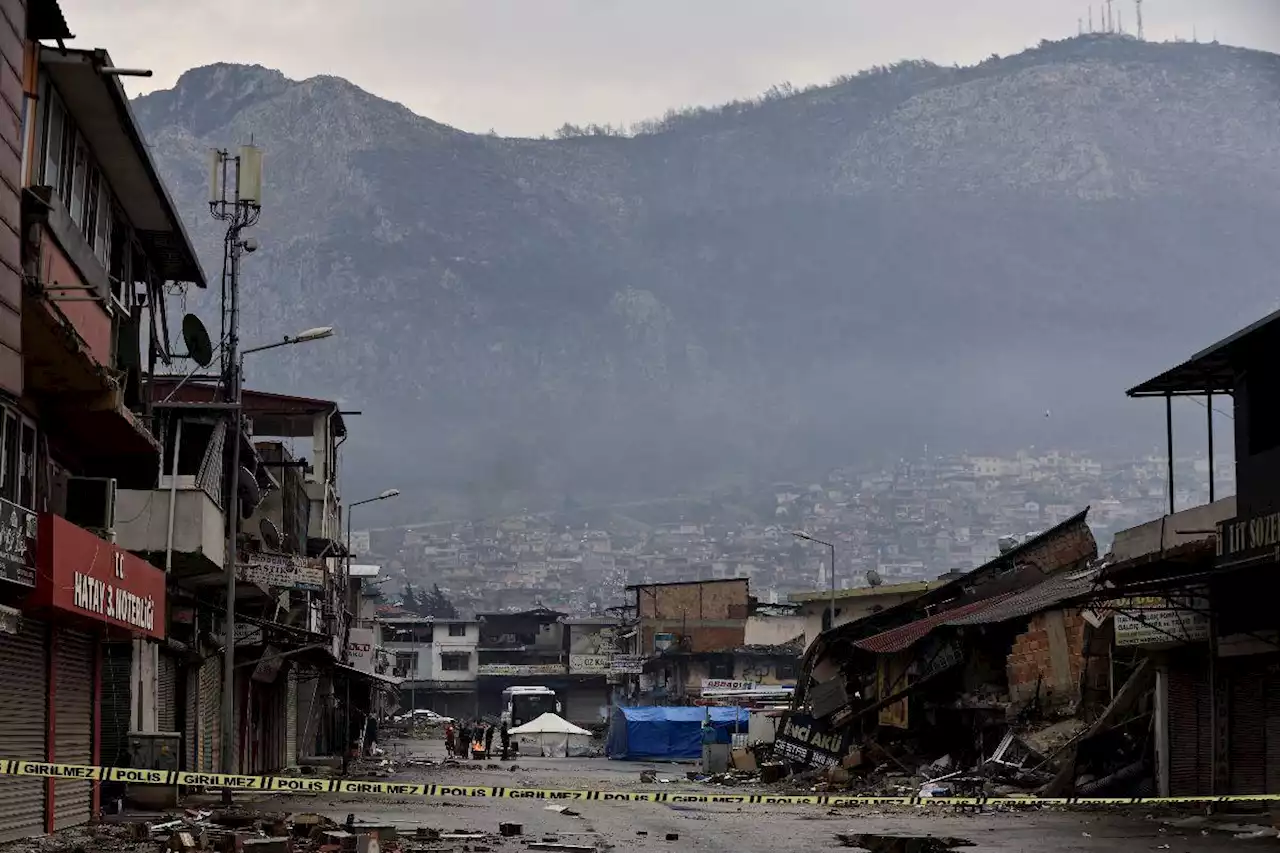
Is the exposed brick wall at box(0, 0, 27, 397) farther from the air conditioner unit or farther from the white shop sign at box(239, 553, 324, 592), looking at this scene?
the white shop sign at box(239, 553, 324, 592)

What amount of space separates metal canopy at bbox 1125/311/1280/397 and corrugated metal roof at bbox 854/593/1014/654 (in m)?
17.0

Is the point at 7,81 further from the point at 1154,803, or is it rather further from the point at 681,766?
the point at 681,766

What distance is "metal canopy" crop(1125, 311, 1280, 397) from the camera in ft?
102

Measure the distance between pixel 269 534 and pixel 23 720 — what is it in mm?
29061

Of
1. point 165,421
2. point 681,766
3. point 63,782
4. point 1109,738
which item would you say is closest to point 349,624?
point 681,766

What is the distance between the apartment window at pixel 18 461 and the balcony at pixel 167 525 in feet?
20.8

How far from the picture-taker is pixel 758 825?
100ft

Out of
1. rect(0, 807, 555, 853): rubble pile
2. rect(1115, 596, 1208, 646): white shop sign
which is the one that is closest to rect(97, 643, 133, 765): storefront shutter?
rect(0, 807, 555, 853): rubble pile

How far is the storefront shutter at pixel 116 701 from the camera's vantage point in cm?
3462

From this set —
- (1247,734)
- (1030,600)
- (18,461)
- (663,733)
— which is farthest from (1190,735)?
(663,733)

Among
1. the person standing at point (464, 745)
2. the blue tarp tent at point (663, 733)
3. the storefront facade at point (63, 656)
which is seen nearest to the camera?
the storefront facade at point (63, 656)

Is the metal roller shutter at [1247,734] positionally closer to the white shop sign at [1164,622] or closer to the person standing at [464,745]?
the white shop sign at [1164,622]

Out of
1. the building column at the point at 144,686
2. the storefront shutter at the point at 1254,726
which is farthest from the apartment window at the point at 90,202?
the storefront shutter at the point at 1254,726

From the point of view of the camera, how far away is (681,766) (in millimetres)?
76000
